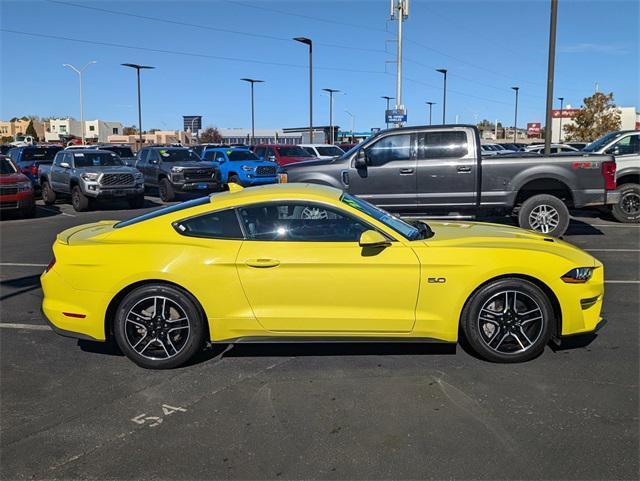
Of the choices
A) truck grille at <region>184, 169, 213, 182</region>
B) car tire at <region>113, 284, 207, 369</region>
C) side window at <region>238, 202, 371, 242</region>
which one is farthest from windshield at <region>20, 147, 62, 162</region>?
side window at <region>238, 202, 371, 242</region>

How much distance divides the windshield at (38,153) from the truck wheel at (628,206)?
19620 millimetres

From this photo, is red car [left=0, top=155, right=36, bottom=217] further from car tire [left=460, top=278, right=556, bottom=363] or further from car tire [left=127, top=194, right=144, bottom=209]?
car tire [left=460, top=278, right=556, bottom=363]

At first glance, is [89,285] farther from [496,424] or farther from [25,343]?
[496,424]

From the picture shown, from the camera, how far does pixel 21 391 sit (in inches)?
169

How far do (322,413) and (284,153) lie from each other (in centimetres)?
2214

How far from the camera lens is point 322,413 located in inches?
151

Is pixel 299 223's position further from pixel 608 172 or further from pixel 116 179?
pixel 116 179

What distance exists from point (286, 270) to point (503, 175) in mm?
6773

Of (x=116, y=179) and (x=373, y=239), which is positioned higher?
(x=116, y=179)

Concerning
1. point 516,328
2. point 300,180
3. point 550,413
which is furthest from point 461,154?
point 550,413

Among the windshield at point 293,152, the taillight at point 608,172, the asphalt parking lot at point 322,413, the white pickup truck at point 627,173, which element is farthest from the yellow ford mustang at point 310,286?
the windshield at point 293,152

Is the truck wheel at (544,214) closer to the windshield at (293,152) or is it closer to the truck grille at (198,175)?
the truck grille at (198,175)

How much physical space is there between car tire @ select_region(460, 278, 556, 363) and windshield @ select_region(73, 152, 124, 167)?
51.5 feet

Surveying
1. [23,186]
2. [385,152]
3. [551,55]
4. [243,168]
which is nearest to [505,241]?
[385,152]
